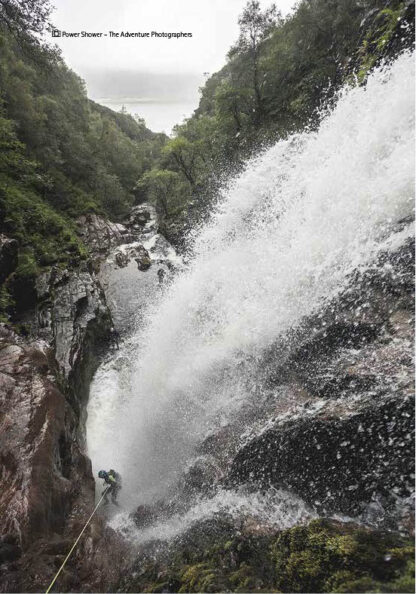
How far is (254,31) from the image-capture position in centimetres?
2333

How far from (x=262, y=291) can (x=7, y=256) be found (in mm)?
8782

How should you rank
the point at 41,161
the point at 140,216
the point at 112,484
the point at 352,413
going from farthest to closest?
1. the point at 140,216
2. the point at 41,161
3. the point at 112,484
4. the point at 352,413

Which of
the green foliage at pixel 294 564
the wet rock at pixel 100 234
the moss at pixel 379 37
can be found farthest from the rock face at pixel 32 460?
the moss at pixel 379 37

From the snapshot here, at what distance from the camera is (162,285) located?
18297 mm

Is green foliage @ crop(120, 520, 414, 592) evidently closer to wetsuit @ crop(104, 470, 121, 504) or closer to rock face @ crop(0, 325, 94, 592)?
rock face @ crop(0, 325, 94, 592)

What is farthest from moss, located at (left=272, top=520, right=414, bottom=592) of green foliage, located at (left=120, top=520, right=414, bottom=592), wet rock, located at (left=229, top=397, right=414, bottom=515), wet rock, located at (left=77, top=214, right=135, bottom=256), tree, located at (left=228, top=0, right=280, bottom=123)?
tree, located at (left=228, top=0, right=280, bottom=123)

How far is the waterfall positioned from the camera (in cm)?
753

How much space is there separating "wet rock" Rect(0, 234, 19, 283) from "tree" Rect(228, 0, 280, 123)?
22231 mm

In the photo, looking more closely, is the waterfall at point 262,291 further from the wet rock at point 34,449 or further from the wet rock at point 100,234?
the wet rock at point 100,234

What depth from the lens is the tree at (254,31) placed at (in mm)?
22812

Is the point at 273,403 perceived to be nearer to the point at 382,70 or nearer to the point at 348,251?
the point at 348,251

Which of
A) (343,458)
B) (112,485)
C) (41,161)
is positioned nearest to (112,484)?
(112,485)

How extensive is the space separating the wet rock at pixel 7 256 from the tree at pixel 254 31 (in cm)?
2223

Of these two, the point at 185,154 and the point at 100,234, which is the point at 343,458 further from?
the point at 185,154
